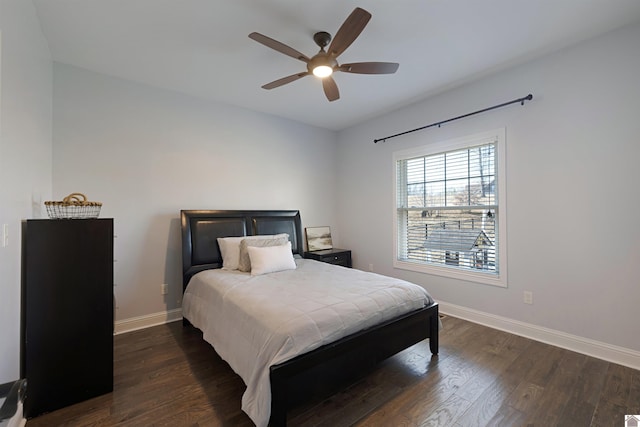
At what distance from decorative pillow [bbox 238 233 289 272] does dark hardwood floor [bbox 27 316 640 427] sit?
0.87 metres

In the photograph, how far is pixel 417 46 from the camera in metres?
2.50

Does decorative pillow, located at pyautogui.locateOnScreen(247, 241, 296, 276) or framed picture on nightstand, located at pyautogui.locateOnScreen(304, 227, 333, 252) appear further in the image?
framed picture on nightstand, located at pyautogui.locateOnScreen(304, 227, 333, 252)

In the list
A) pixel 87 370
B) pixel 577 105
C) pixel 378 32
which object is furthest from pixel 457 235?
pixel 87 370

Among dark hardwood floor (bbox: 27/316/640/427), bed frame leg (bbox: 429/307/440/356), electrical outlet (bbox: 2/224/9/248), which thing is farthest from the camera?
bed frame leg (bbox: 429/307/440/356)

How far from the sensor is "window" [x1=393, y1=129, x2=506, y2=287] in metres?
3.06

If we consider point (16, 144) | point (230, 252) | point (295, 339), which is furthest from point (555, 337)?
point (16, 144)

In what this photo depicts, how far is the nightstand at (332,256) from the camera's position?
4.16m

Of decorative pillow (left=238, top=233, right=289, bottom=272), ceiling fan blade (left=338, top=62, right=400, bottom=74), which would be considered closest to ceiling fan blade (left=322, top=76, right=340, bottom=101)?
ceiling fan blade (left=338, top=62, right=400, bottom=74)

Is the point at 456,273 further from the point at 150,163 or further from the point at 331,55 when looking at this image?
the point at 150,163

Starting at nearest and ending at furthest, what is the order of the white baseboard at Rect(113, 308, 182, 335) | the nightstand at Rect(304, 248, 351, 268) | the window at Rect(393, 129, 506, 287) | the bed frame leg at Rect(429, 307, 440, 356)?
the bed frame leg at Rect(429, 307, 440, 356), the white baseboard at Rect(113, 308, 182, 335), the window at Rect(393, 129, 506, 287), the nightstand at Rect(304, 248, 351, 268)


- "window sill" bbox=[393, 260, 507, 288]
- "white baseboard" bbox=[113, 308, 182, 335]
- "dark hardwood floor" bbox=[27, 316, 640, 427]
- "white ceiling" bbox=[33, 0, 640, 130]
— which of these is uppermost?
"white ceiling" bbox=[33, 0, 640, 130]

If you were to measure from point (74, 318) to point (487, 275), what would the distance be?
377 cm

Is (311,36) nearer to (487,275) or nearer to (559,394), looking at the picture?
(487,275)

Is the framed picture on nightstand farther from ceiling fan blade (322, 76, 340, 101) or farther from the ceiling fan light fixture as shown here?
the ceiling fan light fixture
